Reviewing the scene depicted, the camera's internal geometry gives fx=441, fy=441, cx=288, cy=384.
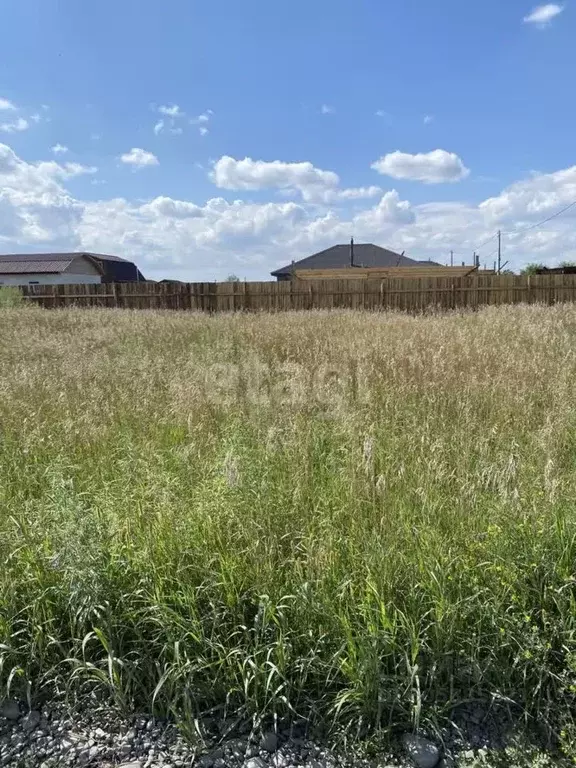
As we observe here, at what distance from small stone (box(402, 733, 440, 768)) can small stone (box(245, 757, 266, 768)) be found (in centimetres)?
43

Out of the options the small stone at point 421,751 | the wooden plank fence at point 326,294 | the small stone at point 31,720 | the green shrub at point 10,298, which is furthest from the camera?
the wooden plank fence at point 326,294

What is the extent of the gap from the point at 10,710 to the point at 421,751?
1327 mm

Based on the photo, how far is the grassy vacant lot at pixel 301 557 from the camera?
146 cm

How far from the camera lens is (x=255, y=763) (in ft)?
4.27

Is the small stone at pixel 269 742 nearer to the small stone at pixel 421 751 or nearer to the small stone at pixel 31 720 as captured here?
the small stone at pixel 421 751

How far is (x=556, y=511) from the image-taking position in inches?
74.0

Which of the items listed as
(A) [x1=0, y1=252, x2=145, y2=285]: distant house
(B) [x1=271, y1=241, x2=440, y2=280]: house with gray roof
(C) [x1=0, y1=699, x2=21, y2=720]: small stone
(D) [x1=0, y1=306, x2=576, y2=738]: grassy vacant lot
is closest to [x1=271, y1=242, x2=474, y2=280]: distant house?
(B) [x1=271, y1=241, x2=440, y2=280]: house with gray roof

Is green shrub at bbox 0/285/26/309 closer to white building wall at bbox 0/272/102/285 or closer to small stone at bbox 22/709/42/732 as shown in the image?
small stone at bbox 22/709/42/732

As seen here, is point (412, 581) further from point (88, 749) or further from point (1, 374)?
point (1, 374)

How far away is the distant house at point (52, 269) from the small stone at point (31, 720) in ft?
136

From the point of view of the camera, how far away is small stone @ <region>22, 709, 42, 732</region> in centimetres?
143

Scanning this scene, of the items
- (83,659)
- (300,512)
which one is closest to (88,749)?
(83,659)

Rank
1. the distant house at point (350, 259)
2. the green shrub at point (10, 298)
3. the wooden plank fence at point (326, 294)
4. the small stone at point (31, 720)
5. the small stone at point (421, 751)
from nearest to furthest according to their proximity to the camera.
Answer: the small stone at point (421, 751)
the small stone at point (31, 720)
the green shrub at point (10, 298)
the wooden plank fence at point (326, 294)
the distant house at point (350, 259)

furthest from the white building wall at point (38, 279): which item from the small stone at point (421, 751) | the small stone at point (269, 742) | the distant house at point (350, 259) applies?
the small stone at point (421, 751)
